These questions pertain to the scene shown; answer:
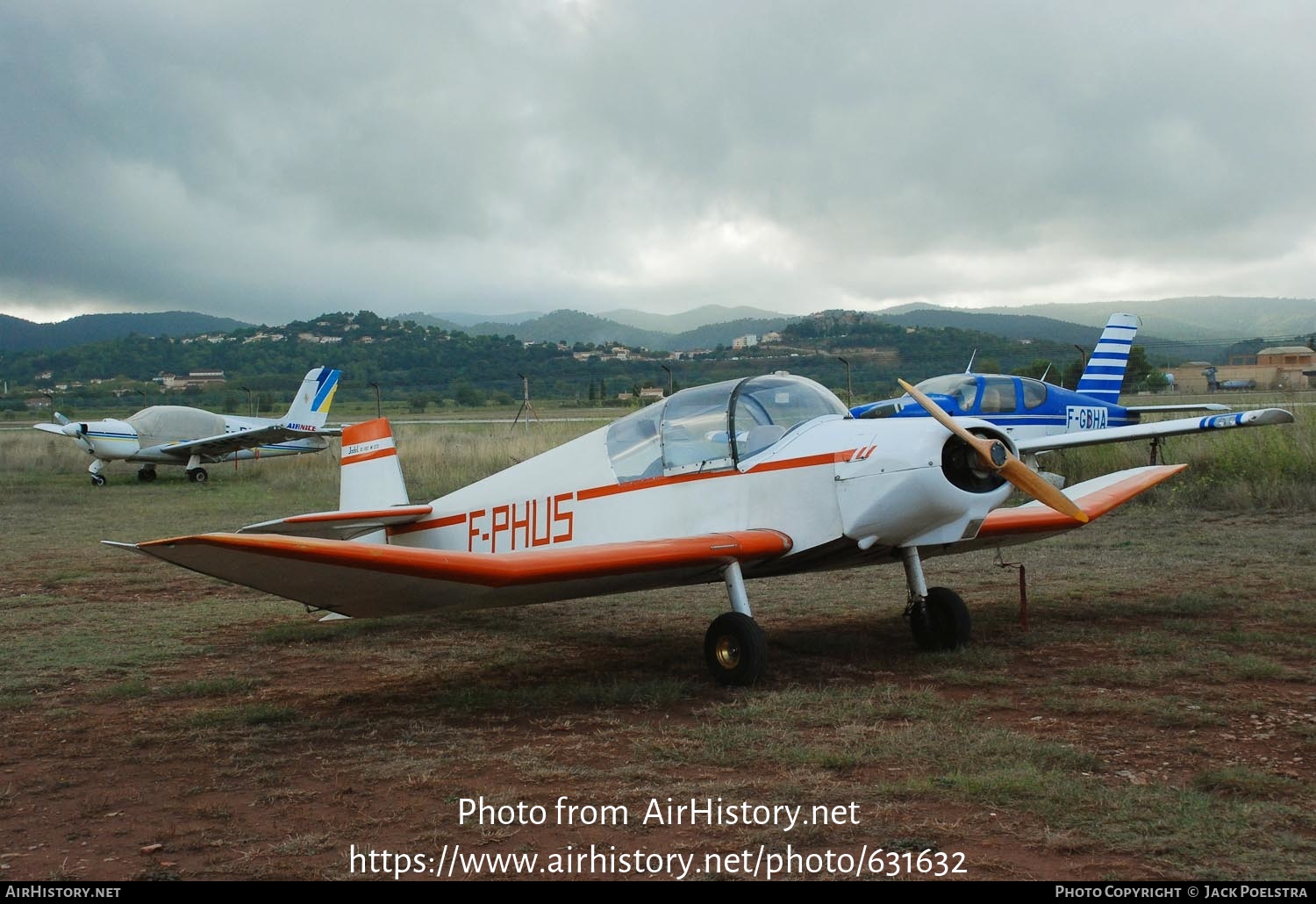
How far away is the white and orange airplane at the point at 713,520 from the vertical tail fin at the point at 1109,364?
9.75m

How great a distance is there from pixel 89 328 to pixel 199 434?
544ft

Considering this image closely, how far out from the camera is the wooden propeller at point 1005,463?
5.48 meters

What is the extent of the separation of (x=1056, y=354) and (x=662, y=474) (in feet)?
61.8

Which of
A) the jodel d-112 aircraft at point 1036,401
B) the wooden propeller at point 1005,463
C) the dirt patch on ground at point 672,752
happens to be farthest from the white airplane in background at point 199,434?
the wooden propeller at point 1005,463

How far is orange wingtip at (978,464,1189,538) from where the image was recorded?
271 inches

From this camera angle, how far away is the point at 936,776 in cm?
399

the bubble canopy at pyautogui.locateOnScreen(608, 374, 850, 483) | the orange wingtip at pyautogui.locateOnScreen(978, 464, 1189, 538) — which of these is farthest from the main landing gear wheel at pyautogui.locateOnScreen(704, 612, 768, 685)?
the orange wingtip at pyautogui.locateOnScreen(978, 464, 1189, 538)

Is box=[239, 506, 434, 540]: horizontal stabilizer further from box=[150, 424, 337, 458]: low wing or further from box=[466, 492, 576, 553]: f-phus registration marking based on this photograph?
box=[150, 424, 337, 458]: low wing

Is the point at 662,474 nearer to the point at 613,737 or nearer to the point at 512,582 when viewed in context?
the point at 512,582

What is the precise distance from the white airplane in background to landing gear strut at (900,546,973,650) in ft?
73.7

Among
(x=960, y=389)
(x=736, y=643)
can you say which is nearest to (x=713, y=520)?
(x=736, y=643)

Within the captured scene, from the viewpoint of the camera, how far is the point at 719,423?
6.26 meters

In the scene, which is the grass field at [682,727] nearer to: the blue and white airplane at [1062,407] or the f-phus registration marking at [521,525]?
the f-phus registration marking at [521,525]
